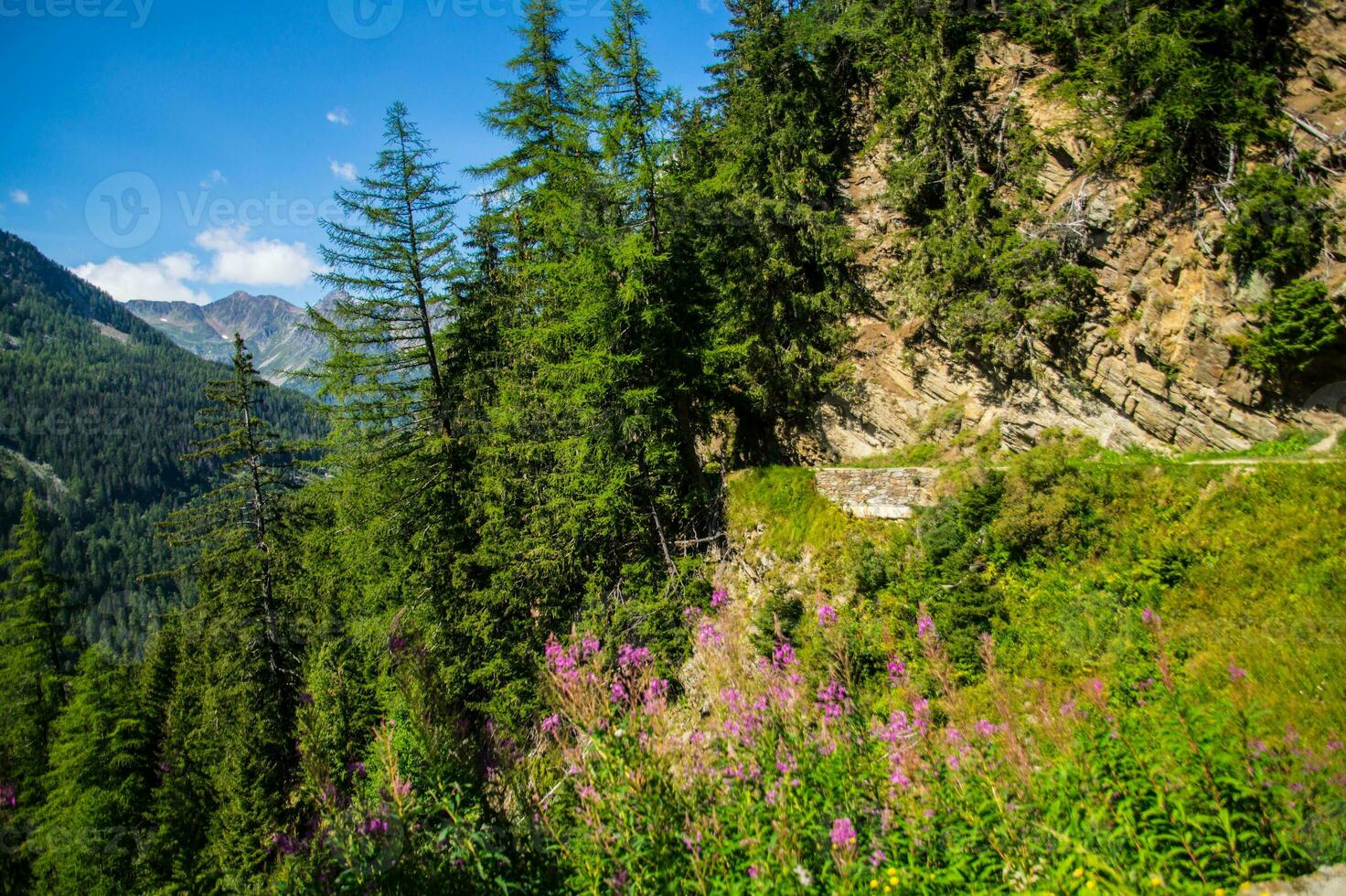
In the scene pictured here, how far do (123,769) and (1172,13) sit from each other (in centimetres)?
3484

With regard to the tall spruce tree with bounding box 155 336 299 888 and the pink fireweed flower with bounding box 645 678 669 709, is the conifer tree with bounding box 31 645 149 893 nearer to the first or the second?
the tall spruce tree with bounding box 155 336 299 888

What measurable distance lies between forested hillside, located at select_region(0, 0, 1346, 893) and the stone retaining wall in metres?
0.42

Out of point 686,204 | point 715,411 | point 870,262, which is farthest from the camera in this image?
point 870,262

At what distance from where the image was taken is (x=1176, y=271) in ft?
36.4

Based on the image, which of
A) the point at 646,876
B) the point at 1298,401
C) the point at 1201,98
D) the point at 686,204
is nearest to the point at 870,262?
the point at 686,204

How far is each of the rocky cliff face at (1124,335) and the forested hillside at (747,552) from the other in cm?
36

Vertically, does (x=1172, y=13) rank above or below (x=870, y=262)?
above

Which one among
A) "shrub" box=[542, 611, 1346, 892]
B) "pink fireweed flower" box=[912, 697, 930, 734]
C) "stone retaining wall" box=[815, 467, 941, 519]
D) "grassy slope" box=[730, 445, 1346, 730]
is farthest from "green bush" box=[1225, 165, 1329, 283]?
"pink fireweed flower" box=[912, 697, 930, 734]

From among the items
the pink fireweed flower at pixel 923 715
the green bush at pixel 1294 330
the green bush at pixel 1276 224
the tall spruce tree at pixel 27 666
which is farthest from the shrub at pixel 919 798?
the tall spruce tree at pixel 27 666

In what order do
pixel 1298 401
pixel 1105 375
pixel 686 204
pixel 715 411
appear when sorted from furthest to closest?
pixel 715 411 → pixel 686 204 → pixel 1105 375 → pixel 1298 401

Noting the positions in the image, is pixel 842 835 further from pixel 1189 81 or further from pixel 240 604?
pixel 240 604

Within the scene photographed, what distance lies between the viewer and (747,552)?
14250 mm

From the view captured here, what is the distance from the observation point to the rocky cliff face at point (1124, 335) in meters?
10.2

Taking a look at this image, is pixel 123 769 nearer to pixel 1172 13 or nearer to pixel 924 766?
Answer: pixel 924 766
